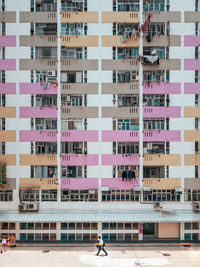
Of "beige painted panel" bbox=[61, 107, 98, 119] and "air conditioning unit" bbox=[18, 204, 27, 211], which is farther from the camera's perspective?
"beige painted panel" bbox=[61, 107, 98, 119]

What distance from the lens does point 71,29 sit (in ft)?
61.8

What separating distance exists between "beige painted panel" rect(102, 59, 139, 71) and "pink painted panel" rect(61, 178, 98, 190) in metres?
9.75

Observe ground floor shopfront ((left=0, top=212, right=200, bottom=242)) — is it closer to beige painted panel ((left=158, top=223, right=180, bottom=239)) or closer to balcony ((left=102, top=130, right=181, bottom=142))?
beige painted panel ((left=158, top=223, right=180, bottom=239))

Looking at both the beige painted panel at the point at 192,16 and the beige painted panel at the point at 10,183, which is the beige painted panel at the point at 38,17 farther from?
the beige painted panel at the point at 10,183

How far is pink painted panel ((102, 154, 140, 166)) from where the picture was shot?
1866cm

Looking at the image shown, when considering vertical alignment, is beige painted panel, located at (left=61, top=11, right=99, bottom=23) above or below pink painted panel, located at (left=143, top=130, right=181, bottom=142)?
above

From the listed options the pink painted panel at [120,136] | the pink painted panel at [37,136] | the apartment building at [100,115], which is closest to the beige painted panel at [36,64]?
the apartment building at [100,115]

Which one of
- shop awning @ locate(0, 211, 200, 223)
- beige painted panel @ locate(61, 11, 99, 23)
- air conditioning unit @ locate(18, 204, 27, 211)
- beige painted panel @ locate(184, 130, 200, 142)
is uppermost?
beige painted panel @ locate(61, 11, 99, 23)

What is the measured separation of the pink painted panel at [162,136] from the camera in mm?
18703

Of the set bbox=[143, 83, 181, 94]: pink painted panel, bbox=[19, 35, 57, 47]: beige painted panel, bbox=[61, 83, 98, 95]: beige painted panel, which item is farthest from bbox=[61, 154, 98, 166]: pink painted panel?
bbox=[19, 35, 57, 47]: beige painted panel

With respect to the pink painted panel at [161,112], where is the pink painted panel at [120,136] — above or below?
below

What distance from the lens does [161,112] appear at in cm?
1875

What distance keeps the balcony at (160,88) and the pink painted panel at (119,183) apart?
7697 mm

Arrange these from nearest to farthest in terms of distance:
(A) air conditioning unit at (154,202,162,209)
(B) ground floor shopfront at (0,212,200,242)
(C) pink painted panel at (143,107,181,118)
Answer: (B) ground floor shopfront at (0,212,200,242)
(A) air conditioning unit at (154,202,162,209)
(C) pink painted panel at (143,107,181,118)
